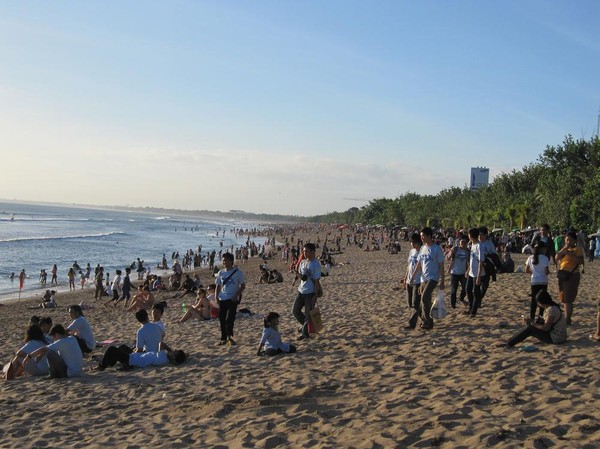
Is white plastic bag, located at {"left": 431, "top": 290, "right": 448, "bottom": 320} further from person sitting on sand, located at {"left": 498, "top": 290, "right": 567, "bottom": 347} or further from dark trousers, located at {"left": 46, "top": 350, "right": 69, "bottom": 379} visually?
dark trousers, located at {"left": 46, "top": 350, "right": 69, "bottom": 379}

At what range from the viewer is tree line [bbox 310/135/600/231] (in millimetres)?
33188

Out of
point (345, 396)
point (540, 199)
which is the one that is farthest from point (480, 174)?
point (345, 396)

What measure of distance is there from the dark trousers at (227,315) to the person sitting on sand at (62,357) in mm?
2348

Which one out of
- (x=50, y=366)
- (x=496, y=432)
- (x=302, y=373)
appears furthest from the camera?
(x=50, y=366)

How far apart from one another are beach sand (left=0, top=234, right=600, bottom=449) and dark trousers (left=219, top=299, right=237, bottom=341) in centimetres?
34

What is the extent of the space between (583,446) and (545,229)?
6758 millimetres

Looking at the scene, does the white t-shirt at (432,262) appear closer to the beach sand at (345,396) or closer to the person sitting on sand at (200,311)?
the beach sand at (345,396)

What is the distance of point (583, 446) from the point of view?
14.6 feet

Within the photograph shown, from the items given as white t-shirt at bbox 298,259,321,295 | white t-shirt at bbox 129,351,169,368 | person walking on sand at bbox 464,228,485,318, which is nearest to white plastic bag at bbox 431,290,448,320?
person walking on sand at bbox 464,228,485,318

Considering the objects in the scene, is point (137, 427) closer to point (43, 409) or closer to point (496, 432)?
point (43, 409)

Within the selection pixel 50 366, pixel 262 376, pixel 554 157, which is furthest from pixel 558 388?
pixel 554 157

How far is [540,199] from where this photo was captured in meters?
43.4

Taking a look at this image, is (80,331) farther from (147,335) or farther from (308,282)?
(308,282)

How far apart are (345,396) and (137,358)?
11.9 ft
